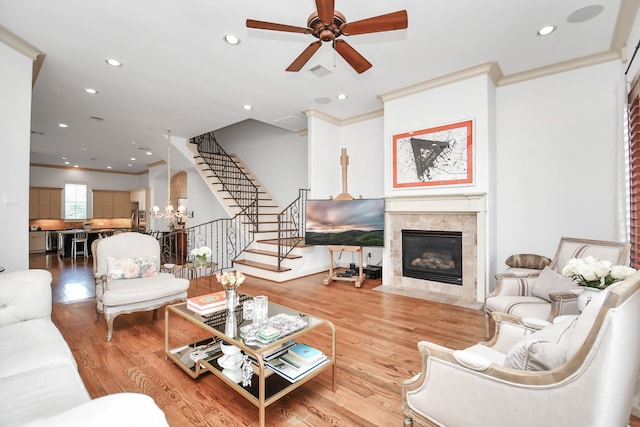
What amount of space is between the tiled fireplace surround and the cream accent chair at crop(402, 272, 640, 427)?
2.71 metres

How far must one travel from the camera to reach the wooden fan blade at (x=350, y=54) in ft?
8.13

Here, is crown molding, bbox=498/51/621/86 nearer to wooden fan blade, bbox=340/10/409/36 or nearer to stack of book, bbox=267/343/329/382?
wooden fan blade, bbox=340/10/409/36

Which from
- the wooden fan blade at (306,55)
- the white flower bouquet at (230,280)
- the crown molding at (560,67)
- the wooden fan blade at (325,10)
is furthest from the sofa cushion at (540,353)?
the crown molding at (560,67)

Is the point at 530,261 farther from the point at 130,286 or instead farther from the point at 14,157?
the point at 14,157

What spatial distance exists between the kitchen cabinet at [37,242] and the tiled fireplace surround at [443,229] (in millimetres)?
11576

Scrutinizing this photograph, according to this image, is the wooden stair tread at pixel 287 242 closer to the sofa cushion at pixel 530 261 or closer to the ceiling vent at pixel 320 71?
the ceiling vent at pixel 320 71

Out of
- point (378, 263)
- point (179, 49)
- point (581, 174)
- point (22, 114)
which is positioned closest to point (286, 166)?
point (378, 263)

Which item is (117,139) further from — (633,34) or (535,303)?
(633,34)

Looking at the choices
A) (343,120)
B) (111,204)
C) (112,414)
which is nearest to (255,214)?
(343,120)

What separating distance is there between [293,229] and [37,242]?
9.36 meters

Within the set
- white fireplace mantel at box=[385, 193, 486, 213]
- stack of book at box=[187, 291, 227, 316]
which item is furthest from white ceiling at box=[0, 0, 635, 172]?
stack of book at box=[187, 291, 227, 316]

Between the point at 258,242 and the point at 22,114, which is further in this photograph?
the point at 258,242

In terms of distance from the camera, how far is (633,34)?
9.63ft

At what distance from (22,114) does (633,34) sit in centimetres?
650
